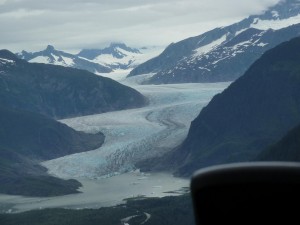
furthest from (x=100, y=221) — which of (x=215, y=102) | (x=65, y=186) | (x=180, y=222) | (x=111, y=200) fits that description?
(x=215, y=102)

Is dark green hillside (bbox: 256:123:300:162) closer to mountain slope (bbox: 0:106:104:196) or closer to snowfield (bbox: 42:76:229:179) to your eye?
snowfield (bbox: 42:76:229:179)

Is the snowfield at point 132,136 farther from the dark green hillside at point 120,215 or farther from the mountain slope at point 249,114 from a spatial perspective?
the dark green hillside at point 120,215

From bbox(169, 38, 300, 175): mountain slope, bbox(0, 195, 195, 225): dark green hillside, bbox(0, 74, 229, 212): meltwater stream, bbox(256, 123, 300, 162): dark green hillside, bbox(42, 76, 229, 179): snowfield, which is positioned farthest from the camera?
bbox(169, 38, 300, 175): mountain slope

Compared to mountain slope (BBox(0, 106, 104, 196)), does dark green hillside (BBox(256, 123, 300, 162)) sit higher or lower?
higher

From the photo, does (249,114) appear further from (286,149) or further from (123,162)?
(286,149)

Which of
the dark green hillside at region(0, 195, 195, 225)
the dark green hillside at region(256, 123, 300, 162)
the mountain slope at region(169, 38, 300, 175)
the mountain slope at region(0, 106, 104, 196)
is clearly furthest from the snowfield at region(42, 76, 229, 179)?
the dark green hillside at region(0, 195, 195, 225)

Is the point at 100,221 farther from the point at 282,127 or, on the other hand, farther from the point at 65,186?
the point at 282,127
